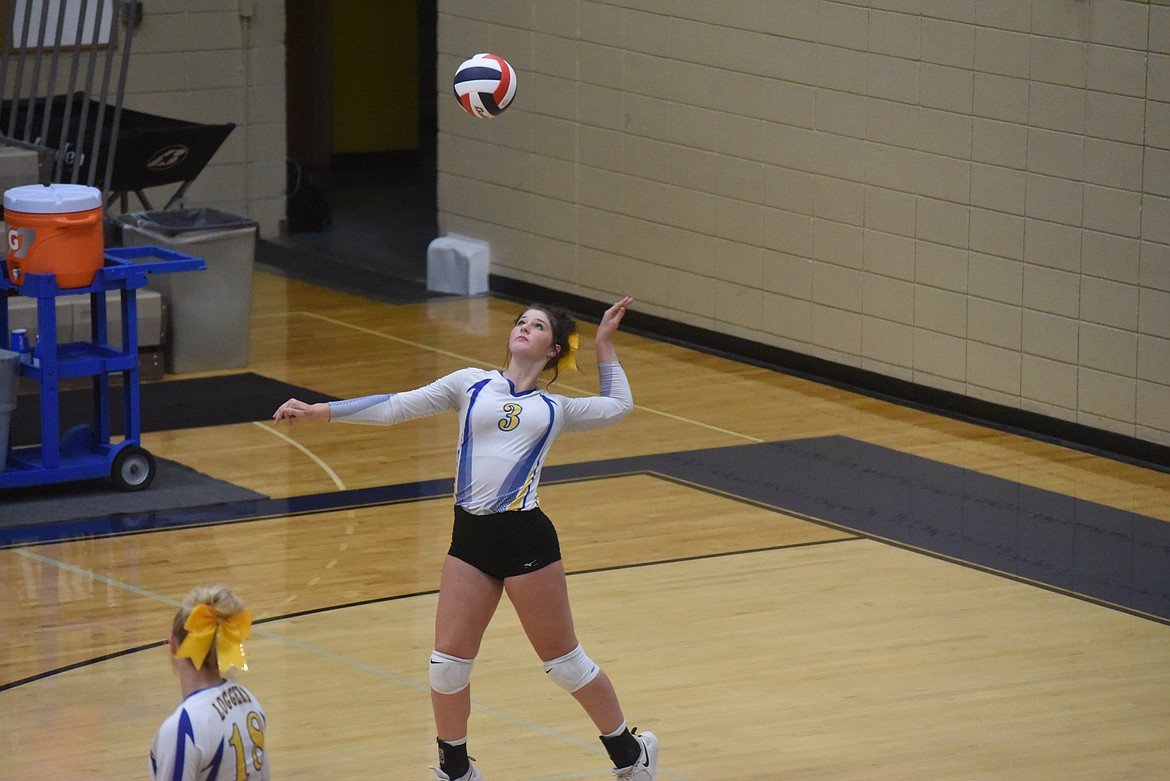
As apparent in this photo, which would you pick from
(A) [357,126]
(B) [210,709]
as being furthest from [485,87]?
(A) [357,126]

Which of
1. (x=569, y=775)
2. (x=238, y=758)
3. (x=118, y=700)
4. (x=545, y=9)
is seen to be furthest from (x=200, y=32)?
(x=238, y=758)

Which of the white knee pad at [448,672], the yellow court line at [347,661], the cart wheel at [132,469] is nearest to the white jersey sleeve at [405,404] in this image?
the white knee pad at [448,672]

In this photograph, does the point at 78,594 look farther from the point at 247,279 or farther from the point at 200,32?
the point at 200,32

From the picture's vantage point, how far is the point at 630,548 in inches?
302

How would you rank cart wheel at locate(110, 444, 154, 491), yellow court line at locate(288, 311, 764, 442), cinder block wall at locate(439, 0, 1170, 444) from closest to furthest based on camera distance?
cart wheel at locate(110, 444, 154, 491), cinder block wall at locate(439, 0, 1170, 444), yellow court line at locate(288, 311, 764, 442)

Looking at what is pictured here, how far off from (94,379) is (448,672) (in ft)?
12.8

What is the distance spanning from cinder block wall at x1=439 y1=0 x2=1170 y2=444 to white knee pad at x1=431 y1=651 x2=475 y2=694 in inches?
196

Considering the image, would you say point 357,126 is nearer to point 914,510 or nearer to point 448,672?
point 914,510

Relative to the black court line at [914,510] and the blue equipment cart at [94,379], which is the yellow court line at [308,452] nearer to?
the black court line at [914,510]

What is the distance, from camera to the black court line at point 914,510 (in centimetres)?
752

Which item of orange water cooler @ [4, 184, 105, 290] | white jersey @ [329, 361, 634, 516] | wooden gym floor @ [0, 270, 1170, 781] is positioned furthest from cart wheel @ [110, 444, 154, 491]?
white jersey @ [329, 361, 634, 516]

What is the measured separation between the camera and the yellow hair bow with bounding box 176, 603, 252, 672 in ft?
12.5

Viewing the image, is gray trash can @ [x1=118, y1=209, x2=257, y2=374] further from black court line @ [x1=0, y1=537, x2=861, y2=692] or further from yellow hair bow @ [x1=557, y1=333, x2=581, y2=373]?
yellow hair bow @ [x1=557, y1=333, x2=581, y2=373]

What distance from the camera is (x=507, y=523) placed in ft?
16.4
